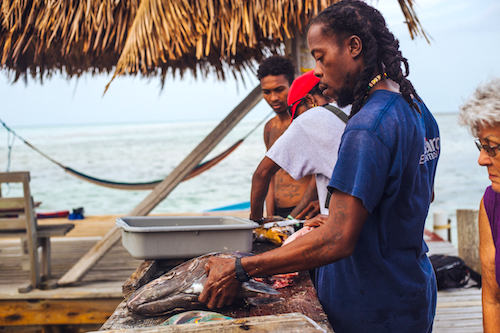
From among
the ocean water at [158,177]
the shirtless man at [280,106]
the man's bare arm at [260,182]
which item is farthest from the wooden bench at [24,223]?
the ocean water at [158,177]

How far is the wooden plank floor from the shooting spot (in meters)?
3.64

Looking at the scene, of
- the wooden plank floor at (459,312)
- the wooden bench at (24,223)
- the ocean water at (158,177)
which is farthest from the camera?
the ocean water at (158,177)

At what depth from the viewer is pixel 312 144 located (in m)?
1.85

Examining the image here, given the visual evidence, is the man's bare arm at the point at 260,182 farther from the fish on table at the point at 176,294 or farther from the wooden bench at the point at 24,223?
the wooden bench at the point at 24,223

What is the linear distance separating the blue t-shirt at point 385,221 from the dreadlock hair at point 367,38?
0.18 feet

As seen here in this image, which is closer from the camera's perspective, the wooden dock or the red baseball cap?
the red baseball cap

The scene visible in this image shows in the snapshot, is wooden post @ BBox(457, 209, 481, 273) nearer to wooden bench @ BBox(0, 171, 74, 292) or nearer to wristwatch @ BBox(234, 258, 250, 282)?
wooden bench @ BBox(0, 171, 74, 292)

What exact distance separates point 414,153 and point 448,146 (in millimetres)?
43730

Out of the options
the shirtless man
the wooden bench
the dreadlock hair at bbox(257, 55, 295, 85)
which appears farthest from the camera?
the wooden bench

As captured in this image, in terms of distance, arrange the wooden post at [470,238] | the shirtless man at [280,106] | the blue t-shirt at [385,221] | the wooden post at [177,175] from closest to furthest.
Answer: the blue t-shirt at [385,221] < the shirtless man at [280,106] < the wooden post at [177,175] < the wooden post at [470,238]

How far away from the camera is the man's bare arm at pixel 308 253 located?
1.23 metres

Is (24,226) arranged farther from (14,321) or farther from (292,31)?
(292,31)

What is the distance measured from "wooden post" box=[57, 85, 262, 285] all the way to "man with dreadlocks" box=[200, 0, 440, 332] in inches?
112

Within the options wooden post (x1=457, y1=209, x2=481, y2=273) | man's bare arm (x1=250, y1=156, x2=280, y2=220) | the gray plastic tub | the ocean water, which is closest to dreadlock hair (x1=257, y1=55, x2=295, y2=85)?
man's bare arm (x1=250, y1=156, x2=280, y2=220)
